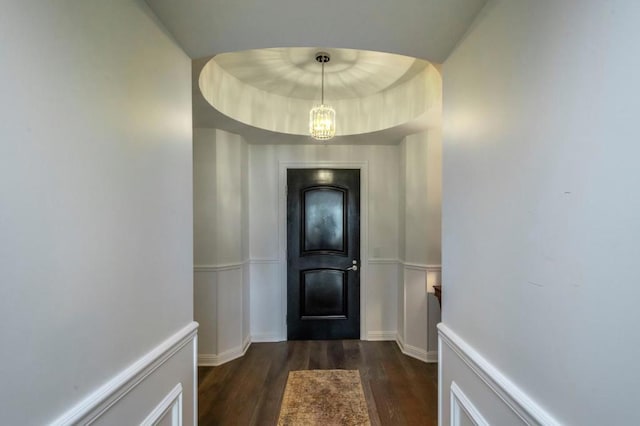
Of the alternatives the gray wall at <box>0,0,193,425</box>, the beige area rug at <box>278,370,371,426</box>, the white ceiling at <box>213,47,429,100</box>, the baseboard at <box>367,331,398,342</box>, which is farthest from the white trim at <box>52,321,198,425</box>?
the baseboard at <box>367,331,398,342</box>

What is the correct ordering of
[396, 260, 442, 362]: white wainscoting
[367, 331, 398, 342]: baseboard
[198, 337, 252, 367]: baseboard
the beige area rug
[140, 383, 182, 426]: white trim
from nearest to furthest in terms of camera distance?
[140, 383, 182, 426]: white trim
the beige area rug
[198, 337, 252, 367]: baseboard
[396, 260, 442, 362]: white wainscoting
[367, 331, 398, 342]: baseboard

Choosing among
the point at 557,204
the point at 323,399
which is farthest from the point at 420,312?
the point at 557,204

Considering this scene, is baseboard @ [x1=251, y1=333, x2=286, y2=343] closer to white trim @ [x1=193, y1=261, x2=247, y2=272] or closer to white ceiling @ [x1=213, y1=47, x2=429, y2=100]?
white trim @ [x1=193, y1=261, x2=247, y2=272]

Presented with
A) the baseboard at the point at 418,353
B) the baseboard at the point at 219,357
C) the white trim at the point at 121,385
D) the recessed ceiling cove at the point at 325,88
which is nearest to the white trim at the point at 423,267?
the baseboard at the point at 418,353

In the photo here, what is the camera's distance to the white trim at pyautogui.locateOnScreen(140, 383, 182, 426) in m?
1.18

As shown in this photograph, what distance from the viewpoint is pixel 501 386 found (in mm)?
1023

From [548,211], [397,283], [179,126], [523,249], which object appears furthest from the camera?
[397,283]

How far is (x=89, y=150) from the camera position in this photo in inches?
35.8

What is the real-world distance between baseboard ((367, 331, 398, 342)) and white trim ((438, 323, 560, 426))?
2.42m

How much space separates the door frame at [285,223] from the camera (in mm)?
3756

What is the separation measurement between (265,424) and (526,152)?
239 centimetres

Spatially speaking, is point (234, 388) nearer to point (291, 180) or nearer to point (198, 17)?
point (291, 180)

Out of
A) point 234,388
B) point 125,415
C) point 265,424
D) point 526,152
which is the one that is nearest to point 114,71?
point 125,415

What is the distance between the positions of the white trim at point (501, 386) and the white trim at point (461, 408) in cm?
15
